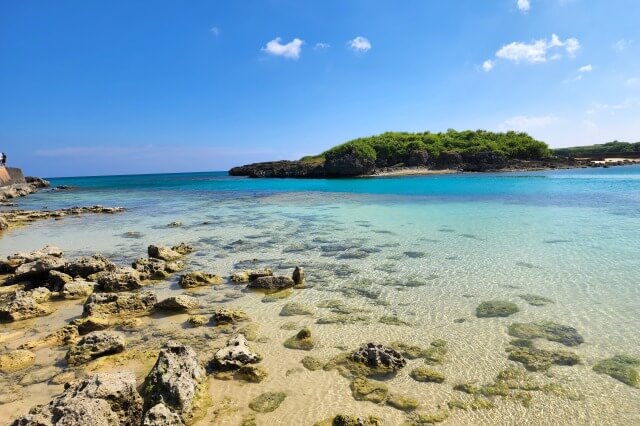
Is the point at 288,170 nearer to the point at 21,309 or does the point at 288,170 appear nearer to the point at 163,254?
the point at 163,254

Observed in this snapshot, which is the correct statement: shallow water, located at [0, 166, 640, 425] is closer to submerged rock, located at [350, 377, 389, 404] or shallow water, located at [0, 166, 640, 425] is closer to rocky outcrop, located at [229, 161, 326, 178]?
submerged rock, located at [350, 377, 389, 404]

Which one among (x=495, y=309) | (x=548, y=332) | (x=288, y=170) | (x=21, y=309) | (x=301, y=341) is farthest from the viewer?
(x=288, y=170)

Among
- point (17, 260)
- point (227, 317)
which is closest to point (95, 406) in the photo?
point (227, 317)

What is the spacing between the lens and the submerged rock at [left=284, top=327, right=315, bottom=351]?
6.81m

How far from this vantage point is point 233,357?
6090mm

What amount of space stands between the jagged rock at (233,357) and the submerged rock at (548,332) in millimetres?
4953

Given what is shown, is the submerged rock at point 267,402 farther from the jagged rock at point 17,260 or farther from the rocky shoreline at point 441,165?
the rocky shoreline at point 441,165

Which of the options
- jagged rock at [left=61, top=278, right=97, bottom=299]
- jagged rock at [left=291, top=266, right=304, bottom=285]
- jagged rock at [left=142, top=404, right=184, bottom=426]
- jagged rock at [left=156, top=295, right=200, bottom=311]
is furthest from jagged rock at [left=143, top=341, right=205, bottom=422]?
jagged rock at [left=61, top=278, right=97, bottom=299]

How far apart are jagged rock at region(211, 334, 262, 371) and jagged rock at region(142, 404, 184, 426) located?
1442mm

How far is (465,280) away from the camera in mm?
10359

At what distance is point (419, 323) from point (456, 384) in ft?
7.18

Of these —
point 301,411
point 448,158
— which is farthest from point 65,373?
point 448,158

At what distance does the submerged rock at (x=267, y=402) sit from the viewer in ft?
16.6

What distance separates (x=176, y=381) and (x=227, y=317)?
2962mm
